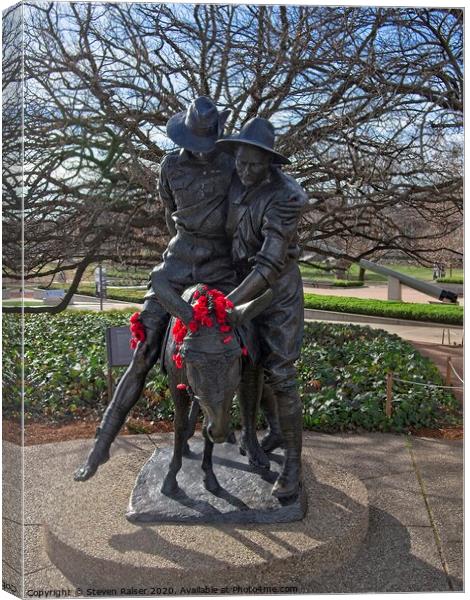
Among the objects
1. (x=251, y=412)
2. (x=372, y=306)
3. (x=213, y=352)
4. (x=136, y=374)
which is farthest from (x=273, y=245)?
(x=372, y=306)

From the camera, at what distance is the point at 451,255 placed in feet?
25.5

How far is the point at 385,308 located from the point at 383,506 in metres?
4.15

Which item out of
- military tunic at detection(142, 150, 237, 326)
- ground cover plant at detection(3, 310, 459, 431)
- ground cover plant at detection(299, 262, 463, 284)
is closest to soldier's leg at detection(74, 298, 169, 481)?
military tunic at detection(142, 150, 237, 326)

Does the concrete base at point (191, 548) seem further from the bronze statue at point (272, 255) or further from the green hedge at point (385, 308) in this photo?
the green hedge at point (385, 308)

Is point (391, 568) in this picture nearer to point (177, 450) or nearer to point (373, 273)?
point (177, 450)

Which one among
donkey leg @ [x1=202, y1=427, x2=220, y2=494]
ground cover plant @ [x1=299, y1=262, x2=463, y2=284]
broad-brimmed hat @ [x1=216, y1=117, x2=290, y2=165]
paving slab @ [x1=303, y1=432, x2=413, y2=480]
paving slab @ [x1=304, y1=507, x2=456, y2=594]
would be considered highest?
broad-brimmed hat @ [x1=216, y1=117, x2=290, y2=165]

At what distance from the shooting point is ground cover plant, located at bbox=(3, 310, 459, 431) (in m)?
6.11

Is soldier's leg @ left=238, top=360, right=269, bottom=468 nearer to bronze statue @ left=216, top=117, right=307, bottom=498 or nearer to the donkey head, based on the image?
bronze statue @ left=216, top=117, right=307, bottom=498

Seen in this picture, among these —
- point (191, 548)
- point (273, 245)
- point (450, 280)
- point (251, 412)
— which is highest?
point (273, 245)

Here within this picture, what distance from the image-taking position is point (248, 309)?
2.96m

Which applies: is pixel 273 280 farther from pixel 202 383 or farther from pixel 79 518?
pixel 79 518

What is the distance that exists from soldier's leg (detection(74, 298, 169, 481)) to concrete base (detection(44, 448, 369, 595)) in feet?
1.14

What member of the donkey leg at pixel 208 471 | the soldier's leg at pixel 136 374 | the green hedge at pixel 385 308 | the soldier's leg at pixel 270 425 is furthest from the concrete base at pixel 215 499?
the green hedge at pixel 385 308

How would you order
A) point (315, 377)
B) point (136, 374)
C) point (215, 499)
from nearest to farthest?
point (215, 499), point (136, 374), point (315, 377)
